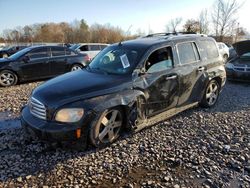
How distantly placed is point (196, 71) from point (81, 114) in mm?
2954

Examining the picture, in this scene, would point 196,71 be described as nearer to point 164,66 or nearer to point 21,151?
point 164,66

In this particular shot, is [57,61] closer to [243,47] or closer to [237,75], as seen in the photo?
[237,75]

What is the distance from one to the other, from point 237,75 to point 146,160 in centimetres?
684

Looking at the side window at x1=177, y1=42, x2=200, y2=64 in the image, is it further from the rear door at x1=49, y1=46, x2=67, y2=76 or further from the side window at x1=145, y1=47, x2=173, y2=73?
the rear door at x1=49, y1=46, x2=67, y2=76

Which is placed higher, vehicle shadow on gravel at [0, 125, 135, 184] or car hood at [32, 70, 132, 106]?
car hood at [32, 70, 132, 106]

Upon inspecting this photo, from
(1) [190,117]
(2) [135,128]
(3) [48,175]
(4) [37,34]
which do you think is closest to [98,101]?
(2) [135,128]

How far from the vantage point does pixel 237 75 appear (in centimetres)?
941

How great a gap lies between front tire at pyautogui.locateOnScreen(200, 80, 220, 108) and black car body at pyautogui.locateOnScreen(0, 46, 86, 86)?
20.8 feet

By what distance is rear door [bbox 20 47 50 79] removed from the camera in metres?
9.83

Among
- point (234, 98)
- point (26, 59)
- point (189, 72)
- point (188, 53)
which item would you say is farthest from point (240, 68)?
point (26, 59)

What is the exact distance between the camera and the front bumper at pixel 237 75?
9.20 m

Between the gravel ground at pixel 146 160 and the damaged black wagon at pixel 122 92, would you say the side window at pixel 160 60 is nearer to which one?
the damaged black wagon at pixel 122 92

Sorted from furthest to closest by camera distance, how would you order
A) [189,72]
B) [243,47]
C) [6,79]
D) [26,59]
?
[243,47] < [26,59] < [6,79] < [189,72]

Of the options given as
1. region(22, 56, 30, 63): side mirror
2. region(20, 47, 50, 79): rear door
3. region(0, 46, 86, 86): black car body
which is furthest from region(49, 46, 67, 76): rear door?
region(22, 56, 30, 63): side mirror
